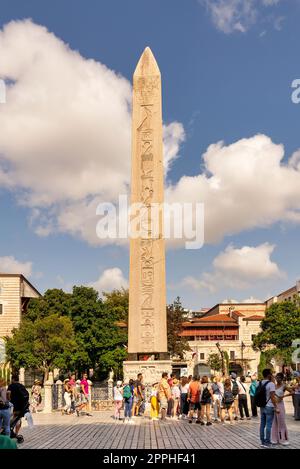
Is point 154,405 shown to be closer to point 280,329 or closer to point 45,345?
point 45,345

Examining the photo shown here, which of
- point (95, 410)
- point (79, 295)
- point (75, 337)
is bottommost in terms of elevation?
point (95, 410)

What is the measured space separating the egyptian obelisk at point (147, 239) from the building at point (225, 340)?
53.7m

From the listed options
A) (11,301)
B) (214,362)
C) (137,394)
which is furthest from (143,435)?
(214,362)

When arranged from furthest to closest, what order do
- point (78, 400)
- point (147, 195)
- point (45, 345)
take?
1. point (45, 345)
2. point (78, 400)
3. point (147, 195)

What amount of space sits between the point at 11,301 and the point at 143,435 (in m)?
52.0

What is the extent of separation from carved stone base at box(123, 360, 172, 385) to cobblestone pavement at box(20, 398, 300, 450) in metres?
2.70

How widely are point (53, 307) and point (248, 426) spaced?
139ft

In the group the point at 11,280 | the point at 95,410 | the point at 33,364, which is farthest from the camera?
the point at 11,280

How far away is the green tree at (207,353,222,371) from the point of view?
73.2 metres

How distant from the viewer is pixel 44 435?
1491cm

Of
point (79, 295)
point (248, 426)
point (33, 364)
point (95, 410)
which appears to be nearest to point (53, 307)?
point (79, 295)

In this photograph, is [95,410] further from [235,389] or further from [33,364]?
[33,364]

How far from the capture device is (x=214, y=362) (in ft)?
242
